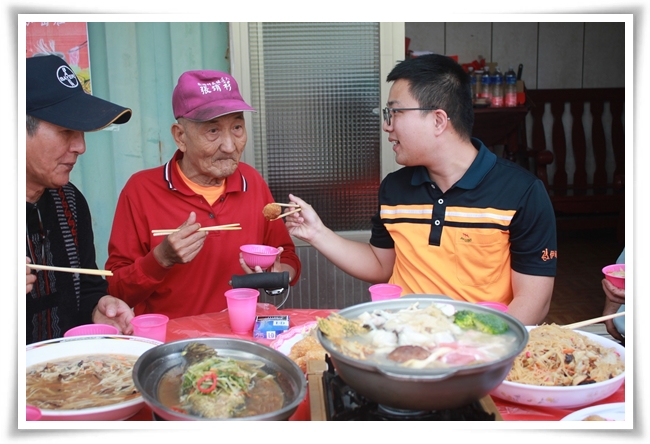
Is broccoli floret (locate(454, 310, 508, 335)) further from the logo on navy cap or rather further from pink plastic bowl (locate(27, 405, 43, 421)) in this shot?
the logo on navy cap

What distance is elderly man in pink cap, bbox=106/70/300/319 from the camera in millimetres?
2666

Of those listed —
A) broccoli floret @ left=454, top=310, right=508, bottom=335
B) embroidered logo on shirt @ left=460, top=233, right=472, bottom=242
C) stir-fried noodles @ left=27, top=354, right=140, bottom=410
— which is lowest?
stir-fried noodles @ left=27, top=354, right=140, bottom=410

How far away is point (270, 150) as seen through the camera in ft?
12.1

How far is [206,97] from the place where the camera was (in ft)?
8.66

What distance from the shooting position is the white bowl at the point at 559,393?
1502 mm

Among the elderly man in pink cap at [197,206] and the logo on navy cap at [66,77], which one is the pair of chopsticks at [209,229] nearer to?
the elderly man in pink cap at [197,206]

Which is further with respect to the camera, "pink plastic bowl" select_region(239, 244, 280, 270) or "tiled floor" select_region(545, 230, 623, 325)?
"tiled floor" select_region(545, 230, 623, 325)

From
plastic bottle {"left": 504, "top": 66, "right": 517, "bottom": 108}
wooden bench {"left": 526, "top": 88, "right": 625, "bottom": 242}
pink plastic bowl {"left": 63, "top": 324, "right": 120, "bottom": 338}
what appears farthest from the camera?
wooden bench {"left": 526, "top": 88, "right": 625, "bottom": 242}

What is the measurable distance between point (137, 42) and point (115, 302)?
1.88m

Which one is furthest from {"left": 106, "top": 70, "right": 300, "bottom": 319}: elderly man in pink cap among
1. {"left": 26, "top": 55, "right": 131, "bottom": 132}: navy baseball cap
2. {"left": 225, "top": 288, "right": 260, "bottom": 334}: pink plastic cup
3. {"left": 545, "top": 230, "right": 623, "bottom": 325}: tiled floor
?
{"left": 545, "top": 230, "right": 623, "bottom": 325}: tiled floor

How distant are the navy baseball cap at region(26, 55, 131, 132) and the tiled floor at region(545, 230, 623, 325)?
3688 mm

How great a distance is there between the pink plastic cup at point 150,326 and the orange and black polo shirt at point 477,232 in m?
1.10

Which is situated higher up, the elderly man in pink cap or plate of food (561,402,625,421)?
the elderly man in pink cap
